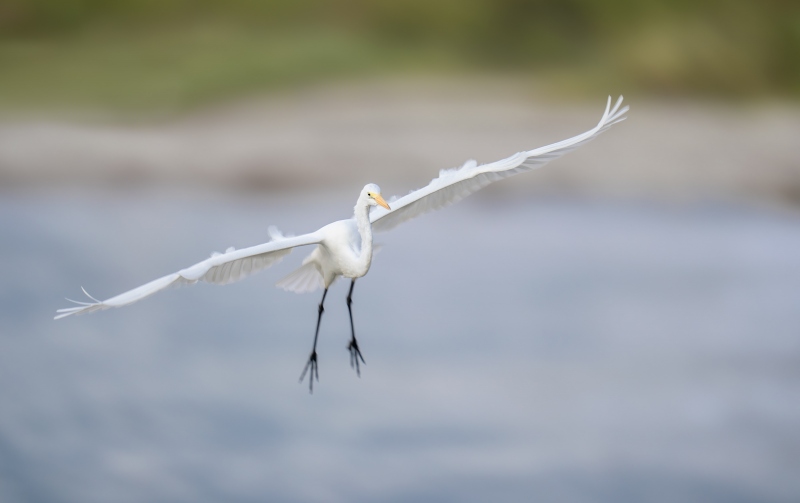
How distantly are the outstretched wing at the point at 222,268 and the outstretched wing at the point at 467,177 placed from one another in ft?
1.18

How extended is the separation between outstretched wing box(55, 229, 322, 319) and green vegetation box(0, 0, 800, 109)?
14.8 ft

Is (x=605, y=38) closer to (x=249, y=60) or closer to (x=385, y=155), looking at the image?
(x=385, y=155)

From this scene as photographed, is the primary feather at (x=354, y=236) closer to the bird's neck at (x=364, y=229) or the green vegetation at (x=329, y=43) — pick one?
the bird's neck at (x=364, y=229)

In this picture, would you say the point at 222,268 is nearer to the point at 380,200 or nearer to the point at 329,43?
the point at 380,200

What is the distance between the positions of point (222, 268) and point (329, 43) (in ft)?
15.7

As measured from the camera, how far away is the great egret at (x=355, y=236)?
10.2ft

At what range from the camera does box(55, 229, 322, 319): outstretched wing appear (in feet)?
8.93

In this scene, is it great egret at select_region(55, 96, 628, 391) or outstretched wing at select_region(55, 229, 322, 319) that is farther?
great egret at select_region(55, 96, 628, 391)

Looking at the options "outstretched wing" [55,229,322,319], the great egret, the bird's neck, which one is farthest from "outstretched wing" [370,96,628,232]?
"outstretched wing" [55,229,322,319]

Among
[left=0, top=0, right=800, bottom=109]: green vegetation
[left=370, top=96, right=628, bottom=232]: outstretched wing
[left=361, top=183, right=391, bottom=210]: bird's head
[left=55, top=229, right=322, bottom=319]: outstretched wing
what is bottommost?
[left=55, top=229, right=322, bottom=319]: outstretched wing

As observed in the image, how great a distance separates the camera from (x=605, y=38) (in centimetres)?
757

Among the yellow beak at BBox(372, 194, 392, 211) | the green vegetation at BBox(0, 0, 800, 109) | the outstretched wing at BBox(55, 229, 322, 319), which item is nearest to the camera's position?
the outstretched wing at BBox(55, 229, 322, 319)

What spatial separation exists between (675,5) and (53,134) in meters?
4.95

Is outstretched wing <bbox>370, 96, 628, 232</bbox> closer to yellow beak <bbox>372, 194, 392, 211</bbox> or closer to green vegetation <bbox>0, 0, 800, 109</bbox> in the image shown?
yellow beak <bbox>372, 194, 392, 211</bbox>
